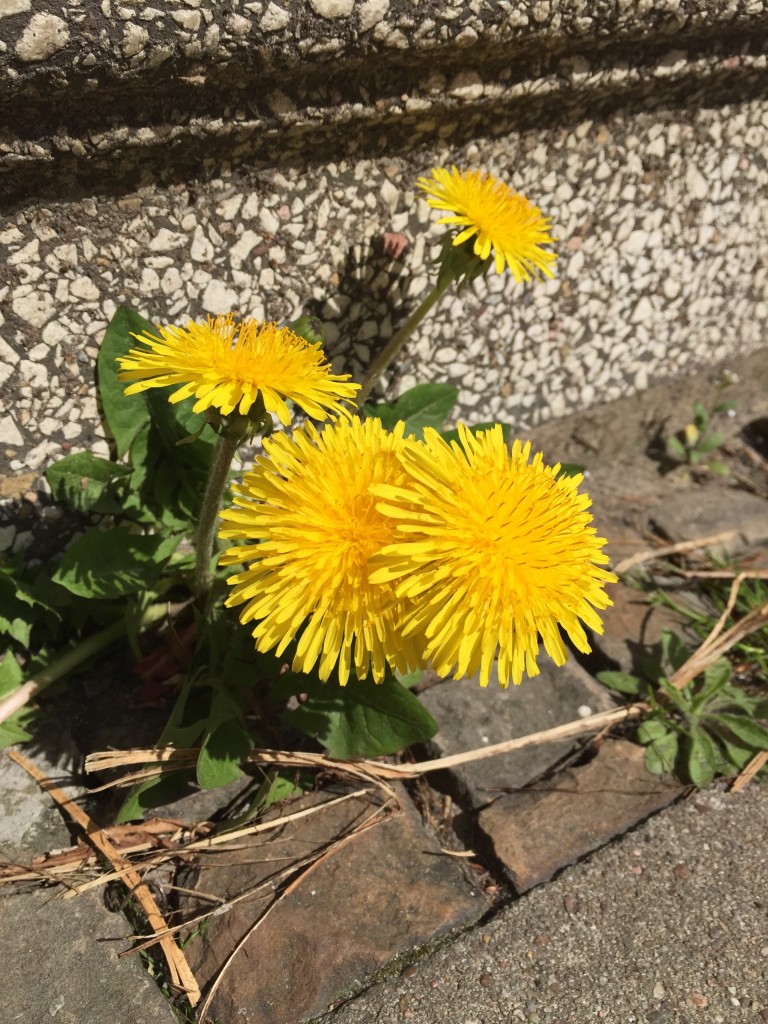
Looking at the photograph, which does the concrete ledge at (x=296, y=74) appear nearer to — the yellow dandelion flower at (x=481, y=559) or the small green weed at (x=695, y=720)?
the yellow dandelion flower at (x=481, y=559)

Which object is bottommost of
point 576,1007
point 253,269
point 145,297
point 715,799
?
point 576,1007

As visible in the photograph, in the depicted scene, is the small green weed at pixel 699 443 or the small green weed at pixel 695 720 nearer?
the small green weed at pixel 695 720

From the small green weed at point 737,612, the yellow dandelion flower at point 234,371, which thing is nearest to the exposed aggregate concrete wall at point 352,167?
the yellow dandelion flower at point 234,371

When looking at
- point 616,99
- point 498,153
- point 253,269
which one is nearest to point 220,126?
point 253,269

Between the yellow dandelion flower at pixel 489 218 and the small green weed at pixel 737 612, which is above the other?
the yellow dandelion flower at pixel 489 218

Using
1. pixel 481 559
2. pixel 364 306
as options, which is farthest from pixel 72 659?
pixel 364 306

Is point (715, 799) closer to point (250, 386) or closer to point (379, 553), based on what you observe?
point (379, 553)
